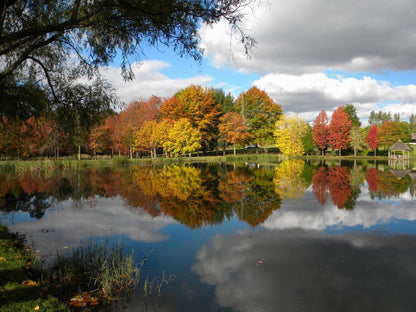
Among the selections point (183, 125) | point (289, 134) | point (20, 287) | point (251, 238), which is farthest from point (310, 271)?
point (289, 134)

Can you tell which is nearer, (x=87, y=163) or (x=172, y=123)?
(x=87, y=163)

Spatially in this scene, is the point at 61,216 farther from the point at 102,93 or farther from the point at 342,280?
the point at 342,280

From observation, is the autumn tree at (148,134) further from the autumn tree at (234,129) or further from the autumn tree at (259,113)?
the autumn tree at (259,113)

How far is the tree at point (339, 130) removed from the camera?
204ft

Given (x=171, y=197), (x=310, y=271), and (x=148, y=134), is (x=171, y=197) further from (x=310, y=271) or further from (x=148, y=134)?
(x=148, y=134)

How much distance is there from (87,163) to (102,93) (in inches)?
1327

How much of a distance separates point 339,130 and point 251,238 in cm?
6034

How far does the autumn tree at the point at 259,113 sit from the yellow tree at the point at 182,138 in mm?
14202

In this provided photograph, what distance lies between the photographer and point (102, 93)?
30.0 feet

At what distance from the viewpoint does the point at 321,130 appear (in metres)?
64.7

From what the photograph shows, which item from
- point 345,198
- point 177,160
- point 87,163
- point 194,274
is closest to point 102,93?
point 194,274

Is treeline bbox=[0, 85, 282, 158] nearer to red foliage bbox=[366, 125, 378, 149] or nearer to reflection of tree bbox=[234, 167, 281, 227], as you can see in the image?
red foliage bbox=[366, 125, 378, 149]

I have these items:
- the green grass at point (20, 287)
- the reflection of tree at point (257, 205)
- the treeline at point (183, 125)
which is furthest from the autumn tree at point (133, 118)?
the green grass at point (20, 287)

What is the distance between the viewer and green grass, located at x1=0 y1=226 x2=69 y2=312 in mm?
4469
